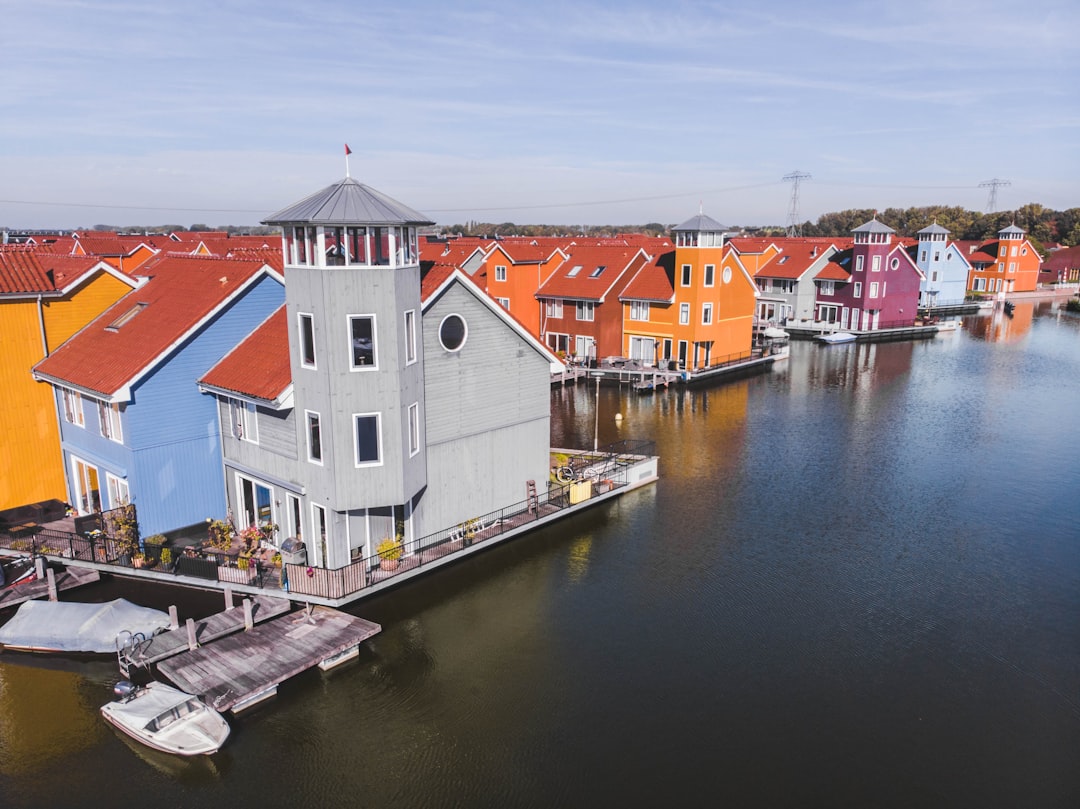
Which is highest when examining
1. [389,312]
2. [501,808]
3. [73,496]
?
[389,312]

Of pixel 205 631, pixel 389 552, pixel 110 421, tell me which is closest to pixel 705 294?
pixel 389 552

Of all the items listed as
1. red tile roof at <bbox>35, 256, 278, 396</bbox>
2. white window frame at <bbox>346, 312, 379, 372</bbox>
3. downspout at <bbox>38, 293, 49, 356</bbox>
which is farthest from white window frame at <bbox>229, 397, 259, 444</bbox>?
downspout at <bbox>38, 293, 49, 356</bbox>

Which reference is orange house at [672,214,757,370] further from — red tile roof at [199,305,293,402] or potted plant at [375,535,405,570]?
potted plant at [375,535,405,570]

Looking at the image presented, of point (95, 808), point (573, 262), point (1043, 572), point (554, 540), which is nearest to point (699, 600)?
point (554, 540)

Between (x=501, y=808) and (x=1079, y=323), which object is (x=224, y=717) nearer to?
(x=501, y=808)

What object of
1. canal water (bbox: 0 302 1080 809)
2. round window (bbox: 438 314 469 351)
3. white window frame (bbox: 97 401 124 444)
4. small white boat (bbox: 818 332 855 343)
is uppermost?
round window (bbox: 438 314 469 351)

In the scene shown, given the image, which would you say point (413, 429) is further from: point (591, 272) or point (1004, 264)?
point (1004, 264)
